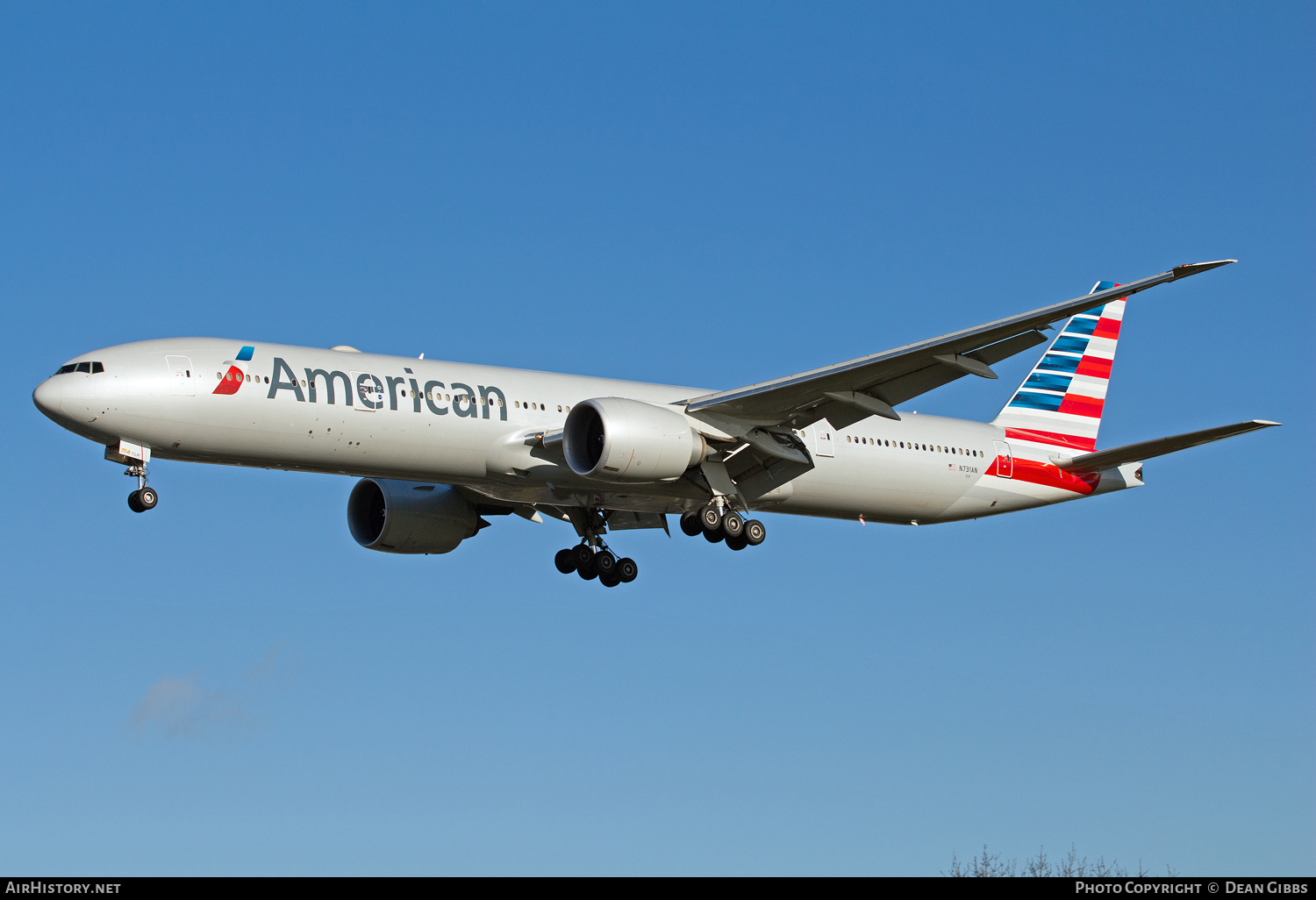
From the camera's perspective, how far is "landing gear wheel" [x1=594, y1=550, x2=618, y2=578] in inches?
1489

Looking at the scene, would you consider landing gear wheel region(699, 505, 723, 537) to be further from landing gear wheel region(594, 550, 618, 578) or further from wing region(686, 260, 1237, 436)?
landing gear wheel region(594, 550, 618, 578)

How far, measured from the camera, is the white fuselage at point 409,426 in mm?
28969

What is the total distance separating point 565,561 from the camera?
3819 centimetres

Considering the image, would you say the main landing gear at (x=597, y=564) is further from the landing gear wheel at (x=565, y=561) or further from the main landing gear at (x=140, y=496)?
the main landing gear at (x=140, y=496)

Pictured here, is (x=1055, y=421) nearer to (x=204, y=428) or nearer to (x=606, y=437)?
(x=606, y=437)

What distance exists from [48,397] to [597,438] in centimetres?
1098

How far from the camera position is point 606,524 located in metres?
38.2

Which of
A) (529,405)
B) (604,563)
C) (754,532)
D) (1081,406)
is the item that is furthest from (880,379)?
(1081,406)

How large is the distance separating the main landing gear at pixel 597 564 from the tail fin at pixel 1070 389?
35.5 ft

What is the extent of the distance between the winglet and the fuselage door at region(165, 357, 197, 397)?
748 inches

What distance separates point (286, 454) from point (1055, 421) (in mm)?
21099

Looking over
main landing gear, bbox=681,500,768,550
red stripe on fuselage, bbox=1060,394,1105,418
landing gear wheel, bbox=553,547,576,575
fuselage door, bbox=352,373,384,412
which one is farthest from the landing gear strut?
red stripe on fuselage, bbox=1060,394,1105,418

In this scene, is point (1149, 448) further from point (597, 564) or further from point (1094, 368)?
point (597, 564)
